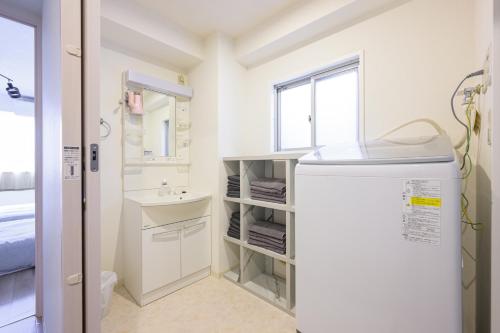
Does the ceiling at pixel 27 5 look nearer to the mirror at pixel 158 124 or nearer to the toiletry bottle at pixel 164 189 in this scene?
the mirror at pixel 158 124

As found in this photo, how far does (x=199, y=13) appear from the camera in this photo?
1913 mm

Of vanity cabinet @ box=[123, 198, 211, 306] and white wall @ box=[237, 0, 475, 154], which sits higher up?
white wall @ box=[237, 0, 475, 154]

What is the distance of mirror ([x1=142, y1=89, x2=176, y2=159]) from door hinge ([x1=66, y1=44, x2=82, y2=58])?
1419 millimetres

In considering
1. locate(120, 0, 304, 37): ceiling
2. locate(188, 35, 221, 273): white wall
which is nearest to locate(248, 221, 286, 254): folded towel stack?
locate(188, 35, 221, 273): white wall

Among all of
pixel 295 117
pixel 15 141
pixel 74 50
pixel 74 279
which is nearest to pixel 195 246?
pixel 74 279

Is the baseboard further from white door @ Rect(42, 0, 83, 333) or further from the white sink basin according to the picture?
white door @ Rect(42, 0, 83, 333)

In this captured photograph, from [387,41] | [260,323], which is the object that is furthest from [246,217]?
[387,41]

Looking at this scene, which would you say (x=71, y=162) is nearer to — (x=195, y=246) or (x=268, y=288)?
(x=195, y=246)

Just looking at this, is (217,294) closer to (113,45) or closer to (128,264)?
(128,264)

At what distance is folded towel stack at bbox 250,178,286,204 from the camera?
1.74 meters

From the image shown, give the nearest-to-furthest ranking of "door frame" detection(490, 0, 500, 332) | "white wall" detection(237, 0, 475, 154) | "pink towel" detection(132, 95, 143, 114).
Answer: "door frame" detection(490, 0, 500, 332), "white wall" detection(237, 0, 475, 154), "pink towel" detection(132, 95, 143, 114)

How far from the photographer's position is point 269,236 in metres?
1.81

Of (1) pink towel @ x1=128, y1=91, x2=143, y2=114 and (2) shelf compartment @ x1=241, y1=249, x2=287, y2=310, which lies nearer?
(2) shelf compartment @ x1=241, y1=249, x2=287, y2=310

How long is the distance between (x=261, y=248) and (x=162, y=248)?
0.84 meters
